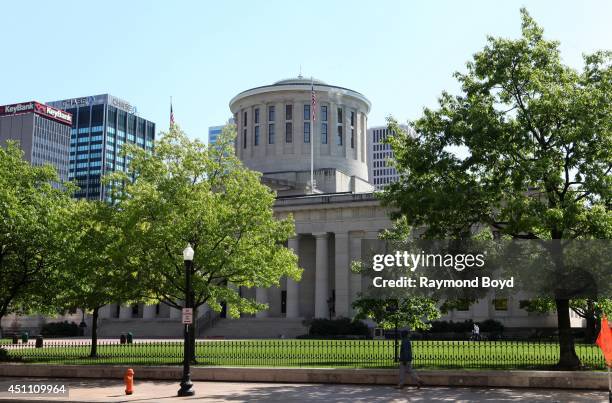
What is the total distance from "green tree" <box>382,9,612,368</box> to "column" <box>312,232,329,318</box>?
4652 centimetres

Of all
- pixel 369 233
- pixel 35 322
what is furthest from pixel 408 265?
pixel 35 322

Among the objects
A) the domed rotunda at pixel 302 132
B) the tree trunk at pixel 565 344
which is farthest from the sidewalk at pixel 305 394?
Answer: the domed rotunda at pixel 302 132

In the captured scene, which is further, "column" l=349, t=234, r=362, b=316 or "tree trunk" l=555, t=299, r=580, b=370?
"column" l=349, t=234, r=362, b=316

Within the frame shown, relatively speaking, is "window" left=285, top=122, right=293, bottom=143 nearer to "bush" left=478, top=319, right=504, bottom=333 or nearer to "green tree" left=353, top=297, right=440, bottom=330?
"bush" left=478, top=319, right=504, bottom=333

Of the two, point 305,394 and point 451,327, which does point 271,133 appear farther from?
point 305,394

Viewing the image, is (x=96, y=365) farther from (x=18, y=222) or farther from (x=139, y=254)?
(x=18, y=222)

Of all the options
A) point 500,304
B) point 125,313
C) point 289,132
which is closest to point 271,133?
point 289,132

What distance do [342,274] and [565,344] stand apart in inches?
1907

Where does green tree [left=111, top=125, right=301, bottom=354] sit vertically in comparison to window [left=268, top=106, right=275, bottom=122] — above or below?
below

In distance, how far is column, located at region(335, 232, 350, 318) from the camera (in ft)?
236

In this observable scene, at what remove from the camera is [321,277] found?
73688 mm

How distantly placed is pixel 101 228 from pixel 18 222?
154 inches

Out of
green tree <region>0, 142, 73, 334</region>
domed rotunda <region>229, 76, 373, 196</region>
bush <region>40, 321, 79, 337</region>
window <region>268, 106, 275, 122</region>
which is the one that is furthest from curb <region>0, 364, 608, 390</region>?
window <region>268, 106, 275, 122</region>

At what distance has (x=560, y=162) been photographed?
975 inches
